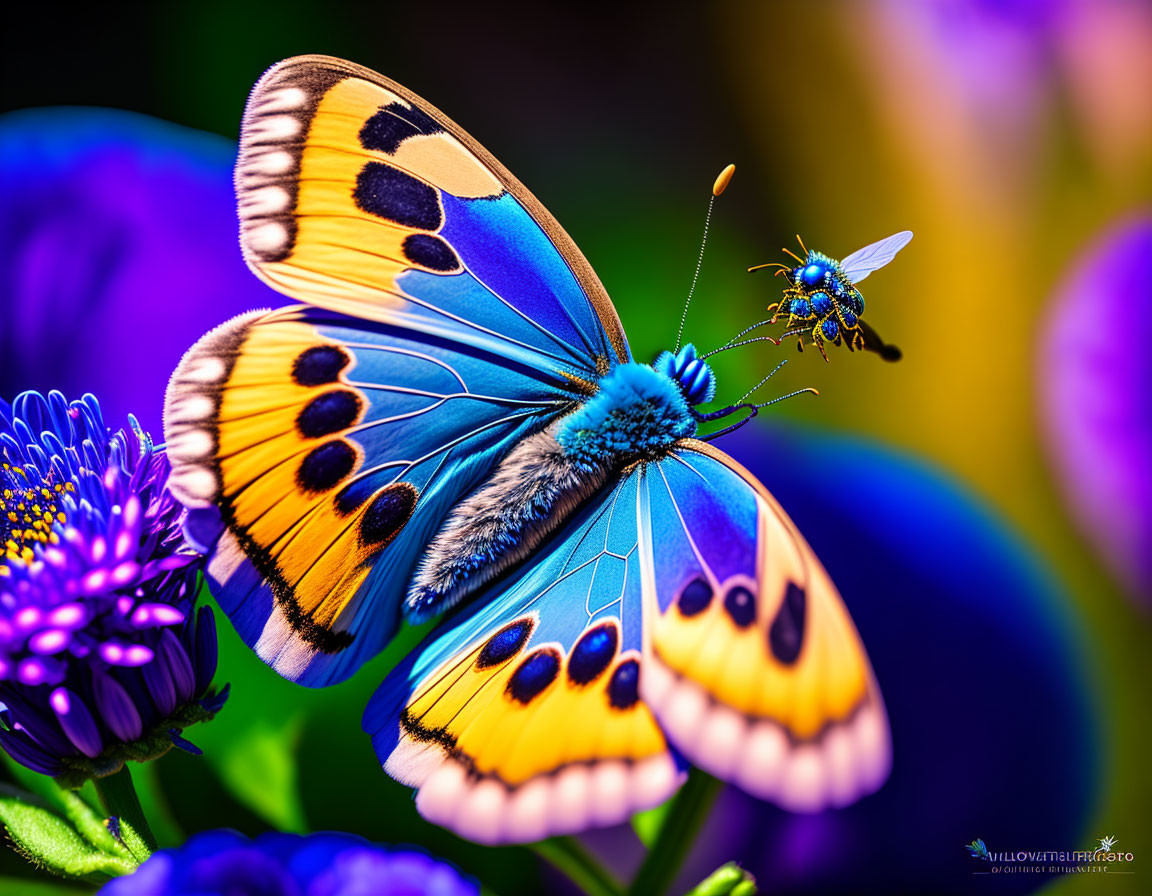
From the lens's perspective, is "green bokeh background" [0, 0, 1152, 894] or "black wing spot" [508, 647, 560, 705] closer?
"black wing spot" [508, 647, 560, 705]

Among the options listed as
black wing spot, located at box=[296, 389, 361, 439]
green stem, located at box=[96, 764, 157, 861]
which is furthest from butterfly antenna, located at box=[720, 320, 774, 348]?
green stem, located at box=[96, 764, 157, 861]

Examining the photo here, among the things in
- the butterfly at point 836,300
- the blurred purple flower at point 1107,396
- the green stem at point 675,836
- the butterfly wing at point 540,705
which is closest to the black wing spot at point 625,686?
the butterfly wing at point 540,705

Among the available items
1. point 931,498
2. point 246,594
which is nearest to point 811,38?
point 931,498

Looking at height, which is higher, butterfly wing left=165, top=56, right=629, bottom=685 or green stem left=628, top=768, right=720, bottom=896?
butterfly wing left=165, top=56, right=629, bottom=685

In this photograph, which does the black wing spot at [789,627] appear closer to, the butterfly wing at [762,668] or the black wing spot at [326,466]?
the butterfly wing at [762,668]

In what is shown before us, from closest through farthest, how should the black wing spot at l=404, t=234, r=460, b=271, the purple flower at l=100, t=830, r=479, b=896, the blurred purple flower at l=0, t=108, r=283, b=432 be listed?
the purple flower at l=100, t=830, r=479, b=896, the black wing spot at l=404, t=234, r=460, b=271, the blurred purple flower at l=0, t=108, r=283, b=432

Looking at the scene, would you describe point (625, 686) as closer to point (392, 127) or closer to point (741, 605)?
point (741, 605)

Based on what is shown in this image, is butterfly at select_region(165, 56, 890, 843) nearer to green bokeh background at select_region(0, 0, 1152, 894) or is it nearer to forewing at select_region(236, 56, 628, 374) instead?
forewing at select_region(236, 56, 628, 374)
